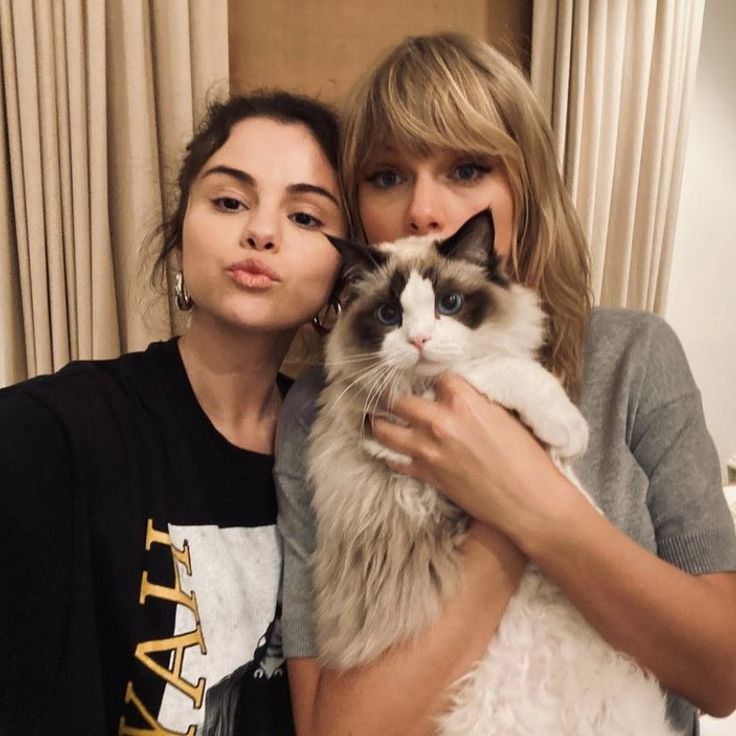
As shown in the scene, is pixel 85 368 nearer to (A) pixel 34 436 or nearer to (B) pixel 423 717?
(A) pixel 34 436

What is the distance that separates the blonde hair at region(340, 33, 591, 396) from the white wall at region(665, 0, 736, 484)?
Result: 188 cm

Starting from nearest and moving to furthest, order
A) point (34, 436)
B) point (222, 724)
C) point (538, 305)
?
point (34, 436) → point (222, 724) → point (538, 305)

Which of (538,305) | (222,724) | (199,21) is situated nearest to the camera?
(222,724)

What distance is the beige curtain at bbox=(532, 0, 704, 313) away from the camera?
89.2 inches

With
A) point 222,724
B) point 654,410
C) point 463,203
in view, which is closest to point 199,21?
point 463,203

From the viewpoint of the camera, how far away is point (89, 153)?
1655 mm

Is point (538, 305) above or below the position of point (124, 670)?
above

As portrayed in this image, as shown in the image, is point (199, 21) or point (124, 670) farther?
point (199, 21)

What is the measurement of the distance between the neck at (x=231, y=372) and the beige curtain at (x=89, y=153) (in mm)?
650

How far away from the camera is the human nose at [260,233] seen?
41.6 inches

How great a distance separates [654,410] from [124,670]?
96 cm

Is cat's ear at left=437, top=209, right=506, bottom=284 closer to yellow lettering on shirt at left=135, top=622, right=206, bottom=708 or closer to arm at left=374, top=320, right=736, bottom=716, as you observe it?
arm at left=374, top=320, right=736, bottom=716

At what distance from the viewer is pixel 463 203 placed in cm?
114

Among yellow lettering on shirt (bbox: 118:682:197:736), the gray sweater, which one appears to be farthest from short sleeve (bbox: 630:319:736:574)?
yellow lettering on shirt (bbox: 118:682:197:736)
